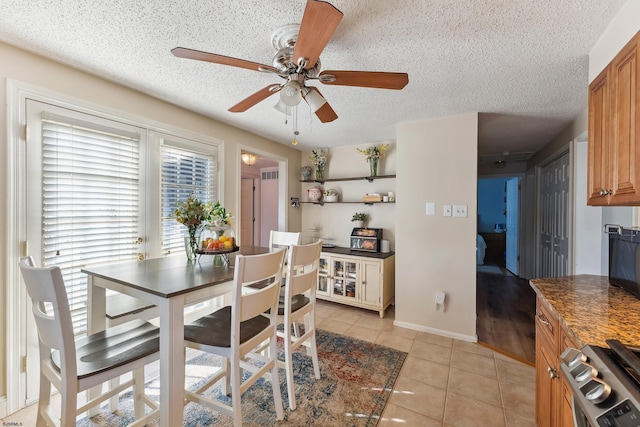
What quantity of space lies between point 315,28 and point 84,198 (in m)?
2.05

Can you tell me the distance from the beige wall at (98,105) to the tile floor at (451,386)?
1338 mm

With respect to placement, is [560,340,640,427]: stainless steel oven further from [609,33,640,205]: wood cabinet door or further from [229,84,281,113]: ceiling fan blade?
[229,84,281,113]: ceiling fan blade

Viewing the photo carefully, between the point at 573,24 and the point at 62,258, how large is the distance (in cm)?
348

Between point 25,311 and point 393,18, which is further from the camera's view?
point 25,311

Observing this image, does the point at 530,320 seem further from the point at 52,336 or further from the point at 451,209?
the point at 52,336

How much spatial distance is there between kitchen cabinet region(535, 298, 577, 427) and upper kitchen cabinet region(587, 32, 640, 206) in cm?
66

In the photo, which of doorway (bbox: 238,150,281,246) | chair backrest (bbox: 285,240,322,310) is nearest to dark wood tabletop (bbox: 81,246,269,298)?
chair backrest (bbox: 285,240,322,310)

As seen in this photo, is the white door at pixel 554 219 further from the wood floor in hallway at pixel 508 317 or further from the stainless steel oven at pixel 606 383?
the stainless steel oven at pixel 606 383

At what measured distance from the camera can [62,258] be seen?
1.85 meters

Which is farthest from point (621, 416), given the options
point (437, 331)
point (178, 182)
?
point (178, 182)

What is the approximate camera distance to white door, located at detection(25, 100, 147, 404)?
1728 millimetres

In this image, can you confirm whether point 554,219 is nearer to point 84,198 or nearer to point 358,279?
point 358,279

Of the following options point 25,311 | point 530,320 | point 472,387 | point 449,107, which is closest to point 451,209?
point 449,107

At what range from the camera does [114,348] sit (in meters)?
1.29
